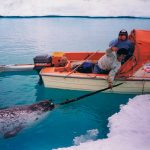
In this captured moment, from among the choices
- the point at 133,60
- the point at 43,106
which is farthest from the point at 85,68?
the point at 43,106

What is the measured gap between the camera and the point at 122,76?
316 inches

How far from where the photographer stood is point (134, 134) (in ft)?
18.2

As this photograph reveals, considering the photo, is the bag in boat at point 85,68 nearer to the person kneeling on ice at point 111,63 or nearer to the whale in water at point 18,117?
the person kneeling on ice at point 111,63

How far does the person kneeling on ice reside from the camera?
7848 mm

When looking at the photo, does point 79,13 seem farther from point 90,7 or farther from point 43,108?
point 43,108

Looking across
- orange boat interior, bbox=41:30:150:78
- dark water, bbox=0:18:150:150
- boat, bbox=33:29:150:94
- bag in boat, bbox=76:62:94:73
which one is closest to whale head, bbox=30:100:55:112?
dark water, bbox=0:18:150:150

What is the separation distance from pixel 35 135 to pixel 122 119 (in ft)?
6.87

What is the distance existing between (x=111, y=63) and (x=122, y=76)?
20.2 inches

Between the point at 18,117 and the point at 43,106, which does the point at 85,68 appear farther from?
the point at 18,117

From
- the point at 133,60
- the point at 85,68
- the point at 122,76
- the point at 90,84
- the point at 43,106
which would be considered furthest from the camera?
the point at 85,68

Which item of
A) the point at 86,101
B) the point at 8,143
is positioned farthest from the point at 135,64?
the point at 8,143

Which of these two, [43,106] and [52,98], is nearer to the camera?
[43,106]

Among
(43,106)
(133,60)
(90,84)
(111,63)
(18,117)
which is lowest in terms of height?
(18,117)

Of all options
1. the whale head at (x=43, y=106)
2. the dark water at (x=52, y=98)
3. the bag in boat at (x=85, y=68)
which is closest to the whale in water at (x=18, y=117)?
the whale head at (x=43, y=106)
